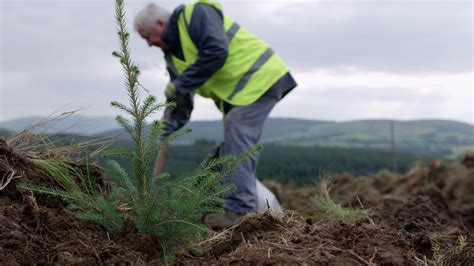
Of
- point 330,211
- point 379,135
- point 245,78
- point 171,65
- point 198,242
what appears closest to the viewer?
point 198,242

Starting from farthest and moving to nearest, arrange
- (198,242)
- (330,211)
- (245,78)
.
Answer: (245,78) → (330,211) → (198,242)

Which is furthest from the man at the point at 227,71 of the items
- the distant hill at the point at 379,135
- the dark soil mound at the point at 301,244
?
the distant hill at the point at 379,135

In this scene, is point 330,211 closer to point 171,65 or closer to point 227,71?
point 227,71

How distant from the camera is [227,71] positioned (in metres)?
5.21

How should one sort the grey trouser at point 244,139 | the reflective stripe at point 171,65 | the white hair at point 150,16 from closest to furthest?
1. the grey trouser at point 244,139
2. the white hair at point 150,16
3. the reflective stripe at point 171,65

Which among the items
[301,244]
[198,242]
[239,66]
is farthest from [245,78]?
[301,244]

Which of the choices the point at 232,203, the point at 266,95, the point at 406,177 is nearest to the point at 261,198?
the point at 232,203

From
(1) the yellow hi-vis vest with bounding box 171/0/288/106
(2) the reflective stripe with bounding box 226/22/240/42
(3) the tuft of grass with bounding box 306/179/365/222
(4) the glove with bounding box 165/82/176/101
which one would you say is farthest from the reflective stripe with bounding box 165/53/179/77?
(3) the tuft of grass with bounding box 306/179/365/222

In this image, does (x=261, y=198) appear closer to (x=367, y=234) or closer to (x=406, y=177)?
(x=367, y=234)

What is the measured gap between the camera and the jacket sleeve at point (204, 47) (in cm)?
500

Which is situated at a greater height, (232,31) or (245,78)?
(232,31)

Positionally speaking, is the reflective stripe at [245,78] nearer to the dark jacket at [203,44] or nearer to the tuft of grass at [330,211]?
the dark jacket at [203,44]

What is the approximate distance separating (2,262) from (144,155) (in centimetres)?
63

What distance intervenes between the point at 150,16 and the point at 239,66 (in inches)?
33.9
